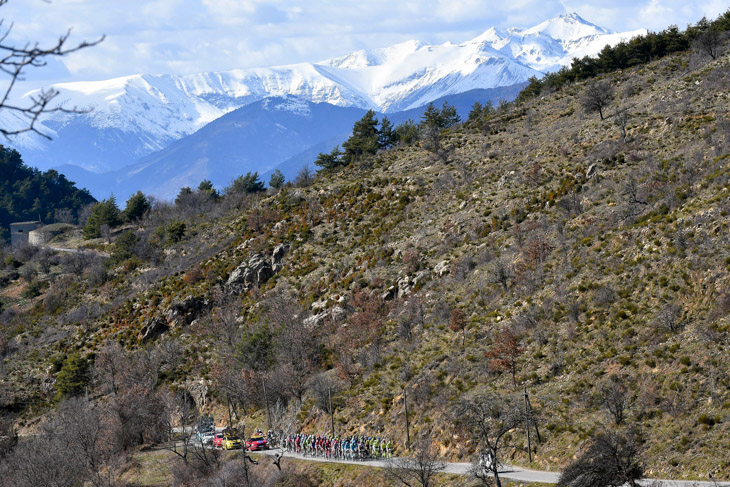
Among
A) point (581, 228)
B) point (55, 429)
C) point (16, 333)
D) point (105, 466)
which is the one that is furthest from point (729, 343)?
point (16, 333)

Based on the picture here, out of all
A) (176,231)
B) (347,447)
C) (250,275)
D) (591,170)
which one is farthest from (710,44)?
(176,231)

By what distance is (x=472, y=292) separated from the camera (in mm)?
47625

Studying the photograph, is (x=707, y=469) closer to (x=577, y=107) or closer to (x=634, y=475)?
(x=634, y=475)

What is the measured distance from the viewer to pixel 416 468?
28625 mm

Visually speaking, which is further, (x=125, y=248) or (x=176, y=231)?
(x=125, y=248)

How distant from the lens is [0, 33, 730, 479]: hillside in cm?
3028

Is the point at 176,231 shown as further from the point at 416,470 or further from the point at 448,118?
the point at 416,470

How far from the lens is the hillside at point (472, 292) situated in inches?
1192

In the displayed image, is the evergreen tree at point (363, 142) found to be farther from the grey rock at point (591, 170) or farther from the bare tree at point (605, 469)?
the bare tree at point (605, 469)

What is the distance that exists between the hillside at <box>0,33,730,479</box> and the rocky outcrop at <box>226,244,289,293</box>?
0.88 feet

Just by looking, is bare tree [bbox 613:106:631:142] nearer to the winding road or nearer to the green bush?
the winding road

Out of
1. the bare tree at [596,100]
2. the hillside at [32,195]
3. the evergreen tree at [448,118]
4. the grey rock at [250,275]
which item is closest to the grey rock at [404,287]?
the grey rock at [250,275]

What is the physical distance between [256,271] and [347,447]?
38.0 meters

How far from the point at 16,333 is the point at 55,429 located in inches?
1379
